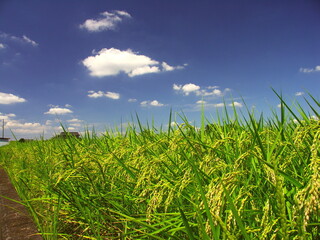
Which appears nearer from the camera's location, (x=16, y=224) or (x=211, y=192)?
(x=211, y=192)

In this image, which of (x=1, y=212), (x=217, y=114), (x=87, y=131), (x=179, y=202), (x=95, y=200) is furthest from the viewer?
(x=87, y=131)

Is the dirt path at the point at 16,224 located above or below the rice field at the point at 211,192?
below

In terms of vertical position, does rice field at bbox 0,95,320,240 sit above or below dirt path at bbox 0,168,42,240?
above

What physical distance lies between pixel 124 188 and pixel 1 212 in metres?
1.26

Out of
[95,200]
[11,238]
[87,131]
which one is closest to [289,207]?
[95,200]

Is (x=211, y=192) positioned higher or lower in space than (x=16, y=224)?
higher

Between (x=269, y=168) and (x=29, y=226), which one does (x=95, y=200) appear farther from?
(x=269, y=168)

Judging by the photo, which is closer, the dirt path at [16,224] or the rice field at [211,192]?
the rice field at [211,192]

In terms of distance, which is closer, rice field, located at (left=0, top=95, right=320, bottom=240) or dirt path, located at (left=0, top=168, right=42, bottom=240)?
rice field, located at (left=0, top=95, right=320, bottom=240)

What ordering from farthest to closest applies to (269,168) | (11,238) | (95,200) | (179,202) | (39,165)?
1. (39,165)
2. (95,200)
3. (11,238)
4. (179,202)
5. (269,168)

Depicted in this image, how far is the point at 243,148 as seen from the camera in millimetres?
1616

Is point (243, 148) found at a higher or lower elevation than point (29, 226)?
higher

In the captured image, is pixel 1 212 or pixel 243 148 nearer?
pixel 243 148

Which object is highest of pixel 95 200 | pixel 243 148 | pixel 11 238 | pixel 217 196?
pixel 243 148
